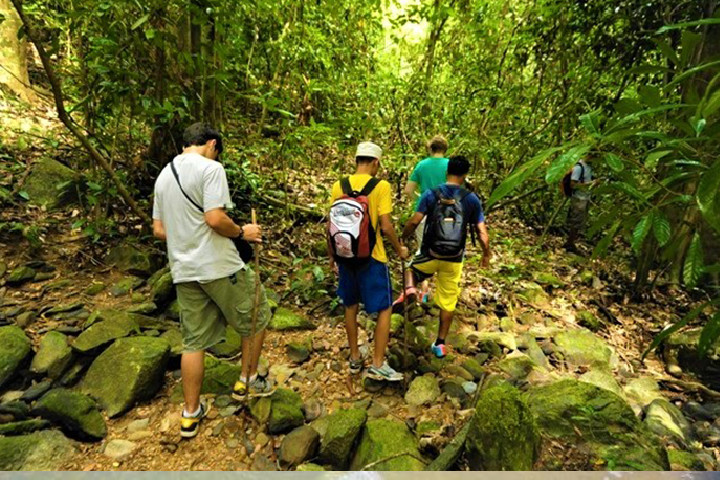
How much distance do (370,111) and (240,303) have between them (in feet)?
15.8

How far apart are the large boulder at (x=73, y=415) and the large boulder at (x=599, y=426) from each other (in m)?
3.15

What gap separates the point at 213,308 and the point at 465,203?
230 cm

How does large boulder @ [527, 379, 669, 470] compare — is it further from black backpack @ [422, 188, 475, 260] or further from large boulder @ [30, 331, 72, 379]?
large boulder @ [30, 331, 72, 379]

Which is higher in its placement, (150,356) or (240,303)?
(240,303)

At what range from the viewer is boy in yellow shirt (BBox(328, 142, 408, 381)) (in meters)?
3.12

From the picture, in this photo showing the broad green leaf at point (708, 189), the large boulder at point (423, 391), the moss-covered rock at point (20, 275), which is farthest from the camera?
the moss-covered rock at point (20, 275)

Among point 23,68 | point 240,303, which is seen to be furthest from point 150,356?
point 23,68

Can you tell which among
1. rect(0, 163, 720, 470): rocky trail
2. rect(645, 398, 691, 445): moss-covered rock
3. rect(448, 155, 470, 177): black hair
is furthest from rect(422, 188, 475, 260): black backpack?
rect(645, 398, 691, 445): moss-covered rock

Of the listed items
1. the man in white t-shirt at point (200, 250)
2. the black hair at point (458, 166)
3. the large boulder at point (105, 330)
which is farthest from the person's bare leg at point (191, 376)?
the black hair at point (458, 166)

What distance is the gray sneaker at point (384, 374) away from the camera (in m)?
3.42

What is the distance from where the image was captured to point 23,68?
20.8ft

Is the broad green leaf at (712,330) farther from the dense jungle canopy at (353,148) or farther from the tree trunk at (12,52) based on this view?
the tree trunk at (12,52)

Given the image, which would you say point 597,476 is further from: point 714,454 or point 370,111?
point 370,111

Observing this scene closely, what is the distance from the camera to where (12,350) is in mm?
3129
